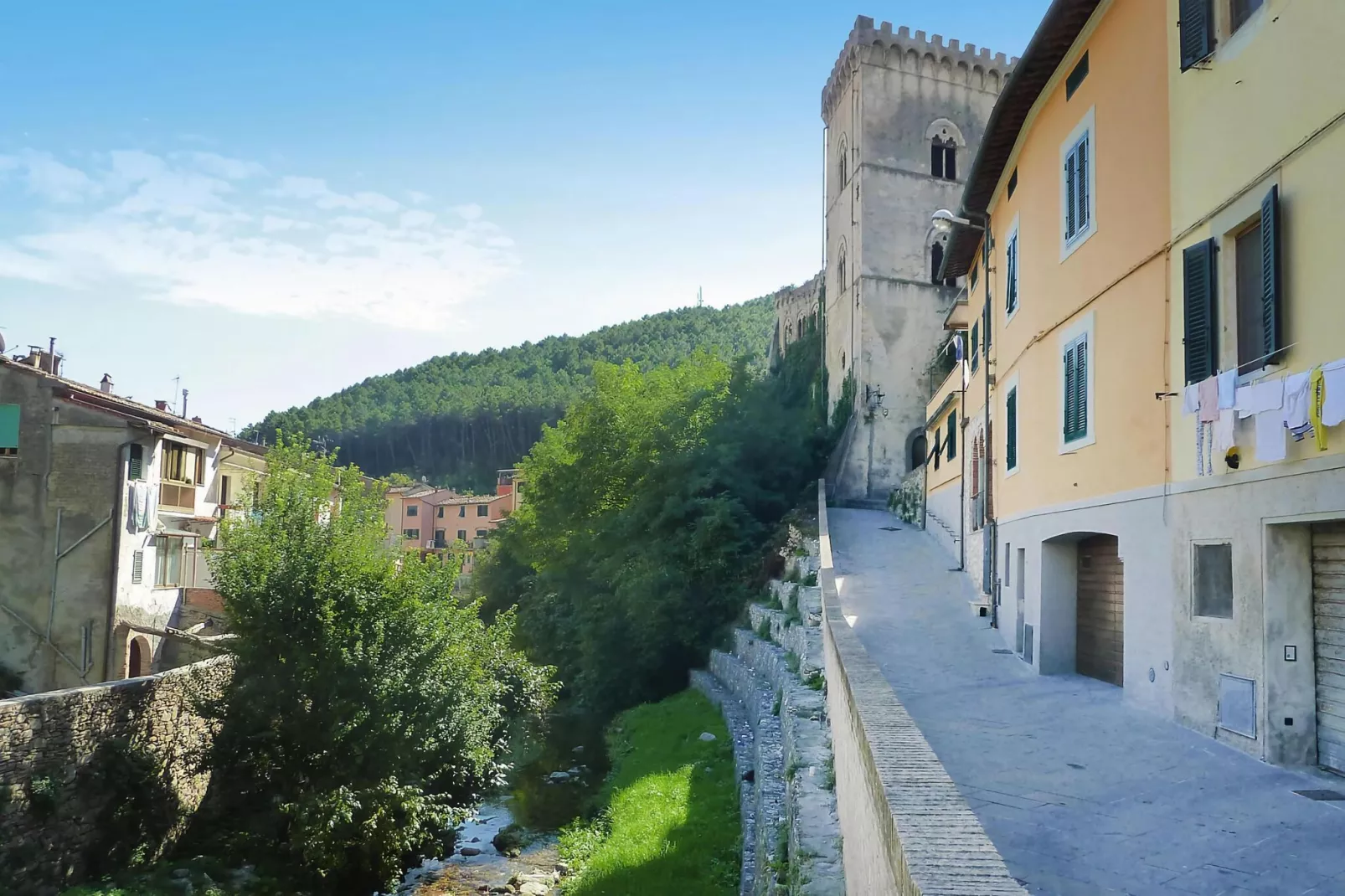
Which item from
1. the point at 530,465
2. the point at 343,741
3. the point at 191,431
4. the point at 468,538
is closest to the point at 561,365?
the point at 468,538

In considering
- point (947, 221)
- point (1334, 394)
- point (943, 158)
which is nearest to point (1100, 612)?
point (1334, 394)

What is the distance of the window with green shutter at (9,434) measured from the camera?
857 inches

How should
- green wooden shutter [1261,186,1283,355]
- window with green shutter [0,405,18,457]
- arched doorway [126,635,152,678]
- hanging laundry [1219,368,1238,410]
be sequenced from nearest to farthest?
green wooden shutter [1261,186,1283,355] → hanging laundry [1219,368,1238,410] → window with green shutter [0,405,18,457] → arched doorway [126,635,152,678]

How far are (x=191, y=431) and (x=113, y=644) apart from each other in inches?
261

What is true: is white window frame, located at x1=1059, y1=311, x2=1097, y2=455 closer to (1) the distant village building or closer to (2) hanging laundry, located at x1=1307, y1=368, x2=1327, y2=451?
(2) hanging laundry, located at x1=1307, y1=368, x2=1327, y2=451

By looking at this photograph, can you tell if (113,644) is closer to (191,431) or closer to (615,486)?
(191,431)

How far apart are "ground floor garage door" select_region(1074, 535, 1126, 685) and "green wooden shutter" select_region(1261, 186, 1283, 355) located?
4.14 meters

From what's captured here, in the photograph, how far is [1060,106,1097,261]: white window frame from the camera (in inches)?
436

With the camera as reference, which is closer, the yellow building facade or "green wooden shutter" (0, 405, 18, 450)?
the yellow building facade

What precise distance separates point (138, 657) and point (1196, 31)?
2426 centimetres

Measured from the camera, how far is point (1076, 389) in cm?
1168

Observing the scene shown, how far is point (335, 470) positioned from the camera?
31.0 m

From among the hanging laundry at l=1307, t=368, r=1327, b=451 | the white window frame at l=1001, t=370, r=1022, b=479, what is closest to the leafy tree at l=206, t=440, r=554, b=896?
the white window frame at l=1001, t=370, r=1022, b=479

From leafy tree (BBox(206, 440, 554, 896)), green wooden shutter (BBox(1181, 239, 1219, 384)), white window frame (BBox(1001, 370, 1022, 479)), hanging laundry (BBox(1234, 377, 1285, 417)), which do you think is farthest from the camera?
leafy tree (BBox(206, 440, 554, 896))
